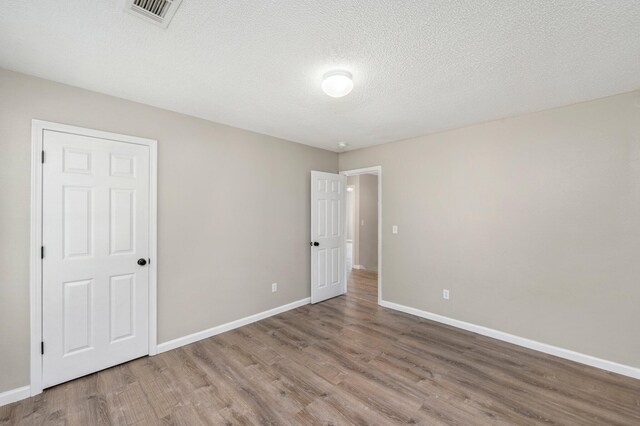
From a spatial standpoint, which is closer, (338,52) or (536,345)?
(338,52)

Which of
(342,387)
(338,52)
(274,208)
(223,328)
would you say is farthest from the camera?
(274,208)

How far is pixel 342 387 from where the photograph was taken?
228 cm

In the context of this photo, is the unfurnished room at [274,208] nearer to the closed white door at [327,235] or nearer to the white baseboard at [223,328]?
the white baseboard at [223,328]

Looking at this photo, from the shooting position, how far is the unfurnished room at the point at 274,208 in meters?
1.73

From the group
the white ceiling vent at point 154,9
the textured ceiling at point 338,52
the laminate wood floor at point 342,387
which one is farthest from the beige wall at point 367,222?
the white ceiling vent at point 154,9

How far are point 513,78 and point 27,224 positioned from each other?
406cm

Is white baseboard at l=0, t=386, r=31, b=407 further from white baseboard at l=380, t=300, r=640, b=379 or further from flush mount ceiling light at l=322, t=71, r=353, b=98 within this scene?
white baseboard at l=380, t=300, r=640, b=379

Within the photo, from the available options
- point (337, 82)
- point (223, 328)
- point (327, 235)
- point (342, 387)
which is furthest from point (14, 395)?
point (327, 235)

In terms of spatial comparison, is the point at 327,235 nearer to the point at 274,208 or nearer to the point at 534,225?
the point at 274,208

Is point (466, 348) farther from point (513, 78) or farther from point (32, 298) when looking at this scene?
point (32, 298)

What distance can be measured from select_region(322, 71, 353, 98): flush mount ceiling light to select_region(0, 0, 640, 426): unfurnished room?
2 cm

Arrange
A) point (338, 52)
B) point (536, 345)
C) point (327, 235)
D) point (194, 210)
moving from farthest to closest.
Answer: point (327, 235), point (194, 210), point (536, 345), point (338, 52)

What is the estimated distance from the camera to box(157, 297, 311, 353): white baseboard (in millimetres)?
2900

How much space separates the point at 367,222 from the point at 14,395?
6.24 meters
